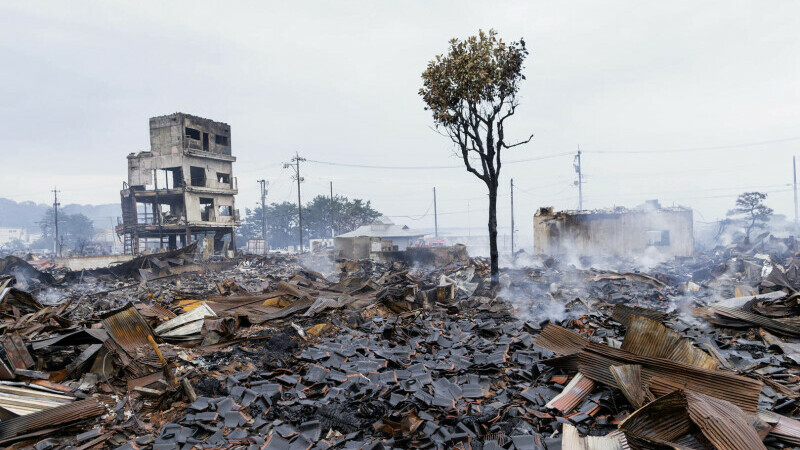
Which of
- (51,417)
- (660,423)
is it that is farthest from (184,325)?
(660,423)

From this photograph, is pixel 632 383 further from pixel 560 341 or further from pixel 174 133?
pixel 174 133

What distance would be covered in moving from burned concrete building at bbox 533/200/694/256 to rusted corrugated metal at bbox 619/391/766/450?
26379 millimetres

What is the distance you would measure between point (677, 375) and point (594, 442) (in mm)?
1391

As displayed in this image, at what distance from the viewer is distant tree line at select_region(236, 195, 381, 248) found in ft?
198

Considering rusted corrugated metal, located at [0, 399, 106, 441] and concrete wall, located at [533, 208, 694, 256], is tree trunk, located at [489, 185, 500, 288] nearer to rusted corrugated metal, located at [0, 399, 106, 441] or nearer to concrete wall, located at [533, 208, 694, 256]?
rusted corrugated metal, located at [0, 399, 106, 441]

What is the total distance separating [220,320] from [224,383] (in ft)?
7.16

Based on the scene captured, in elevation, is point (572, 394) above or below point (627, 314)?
below

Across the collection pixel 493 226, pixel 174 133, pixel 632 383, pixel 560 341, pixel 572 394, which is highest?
pixel 174 133

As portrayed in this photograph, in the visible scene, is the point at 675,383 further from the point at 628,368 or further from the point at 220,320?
the point at 220,320

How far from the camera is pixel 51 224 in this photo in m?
77.2

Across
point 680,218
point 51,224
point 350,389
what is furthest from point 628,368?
point 51,224

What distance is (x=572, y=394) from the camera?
14.6 feet

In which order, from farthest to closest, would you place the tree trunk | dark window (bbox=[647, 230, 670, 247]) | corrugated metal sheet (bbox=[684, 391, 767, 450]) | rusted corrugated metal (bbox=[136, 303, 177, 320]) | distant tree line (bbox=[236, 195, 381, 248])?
distant tree line (bbox=[236, 195, 381, 248])
dark window (bbox=[647, 230, 670, 247])
the tree trunk
rusted corrugated metal (bbox=[136, 303, 177, 320])
corrugated metal sheet (bbox=[684, 391, 767, 450])

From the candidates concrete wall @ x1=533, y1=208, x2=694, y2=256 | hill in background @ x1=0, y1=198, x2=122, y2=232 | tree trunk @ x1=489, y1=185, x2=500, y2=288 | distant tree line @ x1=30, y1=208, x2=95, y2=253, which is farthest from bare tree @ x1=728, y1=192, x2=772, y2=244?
hill in background @ x1=0, y1=198, x2=122, y2=232
